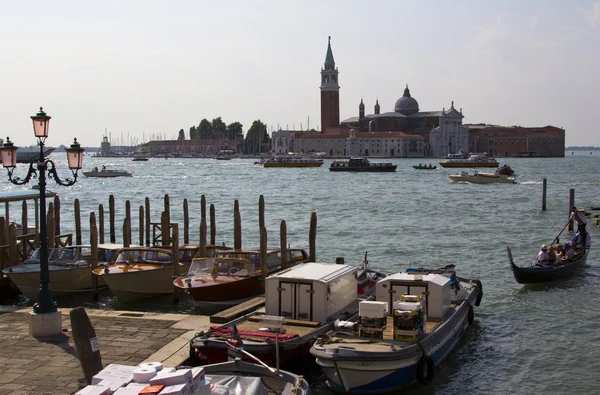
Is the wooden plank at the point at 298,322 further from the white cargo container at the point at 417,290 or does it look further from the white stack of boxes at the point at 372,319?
the white cargo container at the point at 417,290

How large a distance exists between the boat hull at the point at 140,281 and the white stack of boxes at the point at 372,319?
6.77 metres

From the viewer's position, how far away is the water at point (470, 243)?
487 inches

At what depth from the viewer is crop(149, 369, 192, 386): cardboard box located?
6.47 meters

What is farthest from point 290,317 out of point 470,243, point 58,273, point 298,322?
point 470,243

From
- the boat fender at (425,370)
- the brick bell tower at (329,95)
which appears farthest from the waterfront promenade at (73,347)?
the brick bell tower at (329,95)

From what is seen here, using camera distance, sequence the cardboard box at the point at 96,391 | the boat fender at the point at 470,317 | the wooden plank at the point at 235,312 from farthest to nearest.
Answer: the boat fender at the point at 470,317 < the wooden plank at the point at 235,312 < the cardboard box at the point at 96,391

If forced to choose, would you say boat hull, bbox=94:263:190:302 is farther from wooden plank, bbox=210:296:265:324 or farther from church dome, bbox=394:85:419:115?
church dome, bbox=394:85:419:115

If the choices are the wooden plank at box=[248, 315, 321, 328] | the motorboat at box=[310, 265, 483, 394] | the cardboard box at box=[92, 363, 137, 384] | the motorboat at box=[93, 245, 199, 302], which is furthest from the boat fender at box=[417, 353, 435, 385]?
the motorboat at box=[93, 245, 199, 302]

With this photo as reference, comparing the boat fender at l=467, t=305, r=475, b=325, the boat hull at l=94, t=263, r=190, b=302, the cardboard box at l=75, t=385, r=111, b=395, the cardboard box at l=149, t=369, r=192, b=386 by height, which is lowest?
the boat fender at l=467, t=305, r=475, b=325

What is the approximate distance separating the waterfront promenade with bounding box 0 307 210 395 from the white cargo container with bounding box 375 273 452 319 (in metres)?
2.88

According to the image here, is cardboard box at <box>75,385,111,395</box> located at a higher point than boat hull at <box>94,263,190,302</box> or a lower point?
higher

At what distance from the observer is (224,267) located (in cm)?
1579

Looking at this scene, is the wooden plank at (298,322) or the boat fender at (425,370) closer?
the boat fender at (425,370)

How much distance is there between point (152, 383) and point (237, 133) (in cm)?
18096
